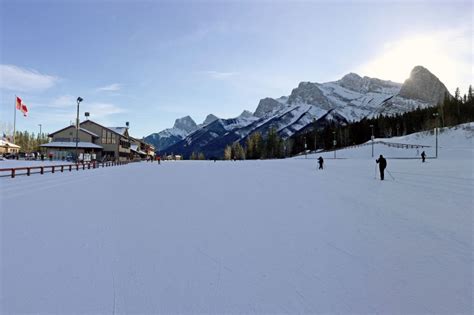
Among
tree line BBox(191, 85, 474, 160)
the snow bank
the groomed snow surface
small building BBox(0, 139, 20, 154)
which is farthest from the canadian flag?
tree line BBox(191, 85, 474, 160)

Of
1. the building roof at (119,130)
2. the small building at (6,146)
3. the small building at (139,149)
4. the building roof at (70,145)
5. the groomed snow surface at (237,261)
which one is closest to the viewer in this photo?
the groomed snow surface at (237,261)

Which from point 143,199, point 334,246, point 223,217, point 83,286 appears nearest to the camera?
point 83,286

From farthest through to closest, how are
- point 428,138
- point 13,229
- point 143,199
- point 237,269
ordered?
point 428,138 < point 143,199 < point 13,229 < point 237,269

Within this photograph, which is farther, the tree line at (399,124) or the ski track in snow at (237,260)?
the tree line at (399,124)

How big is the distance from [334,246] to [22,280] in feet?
16.2

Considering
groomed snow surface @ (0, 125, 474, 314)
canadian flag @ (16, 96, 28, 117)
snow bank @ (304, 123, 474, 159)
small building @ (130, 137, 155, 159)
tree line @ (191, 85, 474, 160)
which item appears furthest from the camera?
tree line @ (191, 85, 474, 160)

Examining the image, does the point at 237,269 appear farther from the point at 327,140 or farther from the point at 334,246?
the point at 327,140

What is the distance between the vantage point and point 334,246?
4.86 metres

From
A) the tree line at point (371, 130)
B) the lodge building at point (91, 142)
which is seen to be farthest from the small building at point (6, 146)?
the tree line at point (371, 130)

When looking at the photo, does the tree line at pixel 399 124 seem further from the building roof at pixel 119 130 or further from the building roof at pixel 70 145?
the building roof at pixel 70 145

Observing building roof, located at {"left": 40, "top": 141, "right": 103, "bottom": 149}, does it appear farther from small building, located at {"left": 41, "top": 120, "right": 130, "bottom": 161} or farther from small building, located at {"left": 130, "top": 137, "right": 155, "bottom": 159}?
small building, located at {"left": 130, "top": 137, "right": 155, "bottom": 159}

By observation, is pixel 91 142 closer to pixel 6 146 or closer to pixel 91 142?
pixel 91 142

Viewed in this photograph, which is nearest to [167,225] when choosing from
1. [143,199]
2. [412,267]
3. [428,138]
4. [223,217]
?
[223,217]

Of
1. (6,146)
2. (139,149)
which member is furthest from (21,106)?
(139,149)
